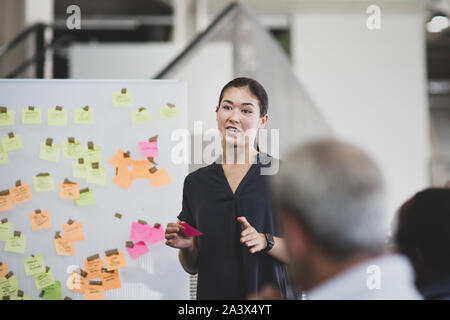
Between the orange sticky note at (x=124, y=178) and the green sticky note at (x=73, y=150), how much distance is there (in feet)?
0.53

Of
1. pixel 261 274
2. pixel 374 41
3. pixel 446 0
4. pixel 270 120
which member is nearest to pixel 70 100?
pixel 270 120

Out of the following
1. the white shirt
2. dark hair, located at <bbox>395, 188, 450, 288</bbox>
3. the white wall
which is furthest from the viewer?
the white wall

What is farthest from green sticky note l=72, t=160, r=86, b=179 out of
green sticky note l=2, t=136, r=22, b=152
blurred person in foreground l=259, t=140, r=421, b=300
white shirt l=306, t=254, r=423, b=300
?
white shirt l=306, t=254, r=423, b=300

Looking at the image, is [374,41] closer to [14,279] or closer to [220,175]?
[220,175]

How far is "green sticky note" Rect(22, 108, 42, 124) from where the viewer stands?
1818 millimetres

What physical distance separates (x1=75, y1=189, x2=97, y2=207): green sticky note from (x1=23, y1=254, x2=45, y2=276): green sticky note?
0.26m

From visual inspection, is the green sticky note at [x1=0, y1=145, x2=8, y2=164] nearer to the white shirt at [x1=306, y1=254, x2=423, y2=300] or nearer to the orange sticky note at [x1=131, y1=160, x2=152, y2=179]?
the orange sticky note at [x1=131, y1=160, x2=152, y2=179]

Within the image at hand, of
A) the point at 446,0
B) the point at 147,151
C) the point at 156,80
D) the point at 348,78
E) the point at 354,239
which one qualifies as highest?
the point at 446,0

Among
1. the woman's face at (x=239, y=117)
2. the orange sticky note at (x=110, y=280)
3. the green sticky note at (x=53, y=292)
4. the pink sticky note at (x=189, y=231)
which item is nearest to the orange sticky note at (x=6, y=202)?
the green sticky note at (x=53, y=292)

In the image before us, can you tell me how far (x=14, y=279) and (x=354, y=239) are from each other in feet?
4.33

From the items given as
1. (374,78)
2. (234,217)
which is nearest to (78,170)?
(234,217)

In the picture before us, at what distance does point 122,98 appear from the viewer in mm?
1815

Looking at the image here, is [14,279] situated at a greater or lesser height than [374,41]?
lesser

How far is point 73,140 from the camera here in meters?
1.82
